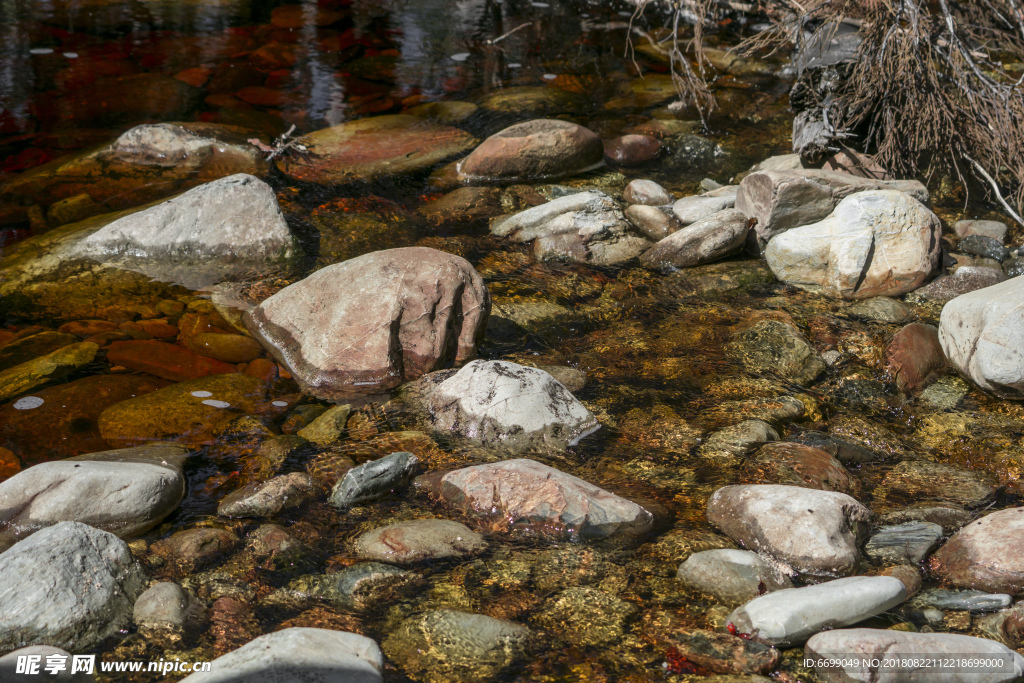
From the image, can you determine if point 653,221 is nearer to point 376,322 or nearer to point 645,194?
point 645,194

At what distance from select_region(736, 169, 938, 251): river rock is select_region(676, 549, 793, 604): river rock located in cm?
285

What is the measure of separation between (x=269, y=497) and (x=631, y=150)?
453 centimetres

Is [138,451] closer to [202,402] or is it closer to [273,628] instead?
[202,402]

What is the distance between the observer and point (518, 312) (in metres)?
4.67

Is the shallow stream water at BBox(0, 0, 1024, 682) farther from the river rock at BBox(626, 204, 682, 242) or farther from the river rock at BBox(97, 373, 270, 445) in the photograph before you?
the river rock at BBox(626, 204, 682, 242)

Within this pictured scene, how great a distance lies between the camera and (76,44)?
8.12m

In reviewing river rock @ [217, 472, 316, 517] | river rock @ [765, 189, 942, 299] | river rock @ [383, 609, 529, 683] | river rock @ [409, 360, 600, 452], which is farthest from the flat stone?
river rock @ [217, 472, 316, 517]

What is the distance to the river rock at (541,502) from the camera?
9.96 ft

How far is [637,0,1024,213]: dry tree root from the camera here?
538 cm

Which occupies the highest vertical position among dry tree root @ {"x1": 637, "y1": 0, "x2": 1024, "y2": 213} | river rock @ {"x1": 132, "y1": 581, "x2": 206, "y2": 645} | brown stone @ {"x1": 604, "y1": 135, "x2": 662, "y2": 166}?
dry tree root @ {"x1": 637, "y1": 0, "x2": 1024, "y2": 213}

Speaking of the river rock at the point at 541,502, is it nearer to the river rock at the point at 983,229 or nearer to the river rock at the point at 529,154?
the river rock at the point at 529,154

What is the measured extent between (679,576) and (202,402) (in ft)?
7.61

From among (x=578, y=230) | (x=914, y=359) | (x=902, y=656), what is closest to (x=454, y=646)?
(x=902, y=656)

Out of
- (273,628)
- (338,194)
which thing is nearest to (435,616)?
(273,628)
